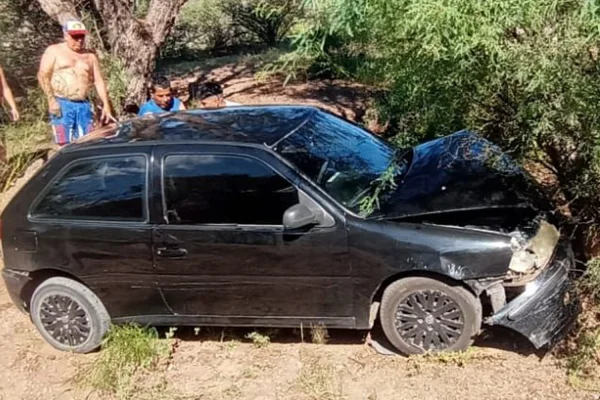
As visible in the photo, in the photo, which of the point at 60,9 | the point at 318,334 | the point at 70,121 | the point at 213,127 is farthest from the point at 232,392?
the point at 60,9

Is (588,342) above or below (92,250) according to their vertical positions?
below

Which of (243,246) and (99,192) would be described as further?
(99,192)

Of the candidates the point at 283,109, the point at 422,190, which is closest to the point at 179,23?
the point at 283,109

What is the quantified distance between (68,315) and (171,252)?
1.01 m

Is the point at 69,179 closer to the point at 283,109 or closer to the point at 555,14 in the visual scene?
the point at 283,109

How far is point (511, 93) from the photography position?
14.7 feet

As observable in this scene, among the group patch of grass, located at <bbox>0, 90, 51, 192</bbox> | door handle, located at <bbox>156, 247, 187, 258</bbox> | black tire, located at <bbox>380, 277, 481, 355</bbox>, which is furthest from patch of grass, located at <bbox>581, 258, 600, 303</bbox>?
patch of grass, located at <bbox>0, 90, 51, 192</bbox>

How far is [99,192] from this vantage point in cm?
506

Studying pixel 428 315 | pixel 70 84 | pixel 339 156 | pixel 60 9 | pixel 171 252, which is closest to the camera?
pixel 428 315

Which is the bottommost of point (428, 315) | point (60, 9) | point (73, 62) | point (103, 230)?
point (428, 315)

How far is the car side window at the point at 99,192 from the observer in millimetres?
4961

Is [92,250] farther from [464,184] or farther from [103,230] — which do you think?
[464,184]

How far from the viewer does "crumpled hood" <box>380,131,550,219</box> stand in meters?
4.62

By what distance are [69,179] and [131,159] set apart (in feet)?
1.57
